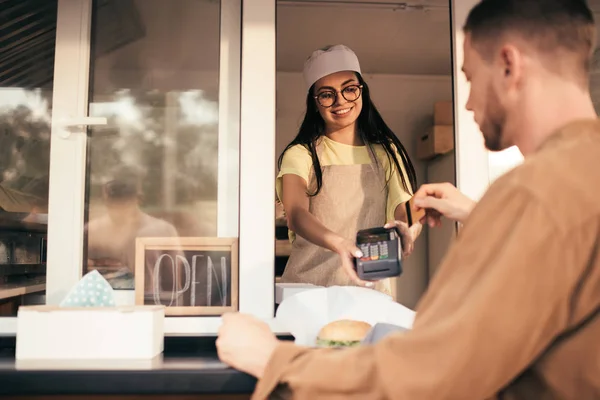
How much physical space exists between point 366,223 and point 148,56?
899 millimetres

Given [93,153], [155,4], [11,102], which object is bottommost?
[93,153]

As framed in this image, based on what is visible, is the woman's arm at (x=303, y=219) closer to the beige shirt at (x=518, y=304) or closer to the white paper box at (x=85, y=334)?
the white paper box at (x=85, y=334)

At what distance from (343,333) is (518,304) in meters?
0.59

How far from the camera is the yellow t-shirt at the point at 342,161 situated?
6.42 ft

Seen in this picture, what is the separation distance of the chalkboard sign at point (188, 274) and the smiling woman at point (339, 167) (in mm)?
422

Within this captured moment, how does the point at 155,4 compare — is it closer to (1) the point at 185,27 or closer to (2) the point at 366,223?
(1) the point at 185,27

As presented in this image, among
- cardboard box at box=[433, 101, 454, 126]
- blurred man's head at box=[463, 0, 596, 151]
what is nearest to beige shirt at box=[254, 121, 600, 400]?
blurred man's head at box=[463, 0, 596, 151]

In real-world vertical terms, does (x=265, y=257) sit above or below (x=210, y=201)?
below

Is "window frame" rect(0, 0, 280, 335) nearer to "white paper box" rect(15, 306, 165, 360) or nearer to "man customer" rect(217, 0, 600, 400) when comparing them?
"white paper box" rect(15, 306, 165, 360)

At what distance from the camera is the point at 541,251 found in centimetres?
63

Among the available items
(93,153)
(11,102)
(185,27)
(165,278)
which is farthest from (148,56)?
(165,278)

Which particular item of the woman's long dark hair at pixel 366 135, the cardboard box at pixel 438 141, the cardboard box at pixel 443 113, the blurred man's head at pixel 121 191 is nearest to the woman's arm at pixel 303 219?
the woman's long dark hair at pixel 366 135

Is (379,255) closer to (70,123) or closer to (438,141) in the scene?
(70,123)

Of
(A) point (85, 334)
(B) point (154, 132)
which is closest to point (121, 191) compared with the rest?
(B) point (154, 132)
